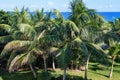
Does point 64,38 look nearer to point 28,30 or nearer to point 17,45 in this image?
point 28,30

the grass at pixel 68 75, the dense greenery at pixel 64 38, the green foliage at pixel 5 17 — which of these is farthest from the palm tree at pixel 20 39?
the green foliage at pixel 5 17

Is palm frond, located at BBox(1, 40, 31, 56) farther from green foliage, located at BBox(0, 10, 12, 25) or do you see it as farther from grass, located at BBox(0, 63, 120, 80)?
green foliage, located at BBox(0, 10, 12, 25)

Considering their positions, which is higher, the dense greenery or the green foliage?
the green foliage

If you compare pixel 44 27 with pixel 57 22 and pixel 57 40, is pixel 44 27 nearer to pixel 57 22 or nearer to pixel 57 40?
pixel 57 22

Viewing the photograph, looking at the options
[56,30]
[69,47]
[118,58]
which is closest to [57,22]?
[56,30]

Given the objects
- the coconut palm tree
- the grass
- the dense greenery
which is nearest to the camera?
the dense greenery

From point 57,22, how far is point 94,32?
273 cm

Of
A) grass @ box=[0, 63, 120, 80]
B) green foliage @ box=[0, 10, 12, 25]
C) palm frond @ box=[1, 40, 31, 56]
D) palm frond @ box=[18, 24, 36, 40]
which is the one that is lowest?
grass @ box=[0, 63, 120, 80]

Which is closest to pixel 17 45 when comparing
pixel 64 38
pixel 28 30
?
pixel 28 30

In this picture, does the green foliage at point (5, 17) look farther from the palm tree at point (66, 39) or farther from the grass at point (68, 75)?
the palm tree at point (66, 39)

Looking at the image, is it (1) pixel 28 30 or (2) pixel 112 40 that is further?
(1) pixel 28 30

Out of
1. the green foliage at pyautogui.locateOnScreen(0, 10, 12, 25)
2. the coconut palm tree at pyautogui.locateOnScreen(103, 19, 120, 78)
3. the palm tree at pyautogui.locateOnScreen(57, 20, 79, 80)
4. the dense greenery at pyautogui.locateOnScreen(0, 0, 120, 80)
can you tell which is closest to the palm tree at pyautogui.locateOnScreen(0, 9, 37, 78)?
the dense greenery at pyautogui.locateOnScreen(0, 0, 120, 80)

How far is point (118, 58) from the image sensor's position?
26.8 metres


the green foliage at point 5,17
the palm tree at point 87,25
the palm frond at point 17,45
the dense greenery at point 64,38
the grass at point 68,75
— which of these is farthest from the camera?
the green foliage at point 5,17
